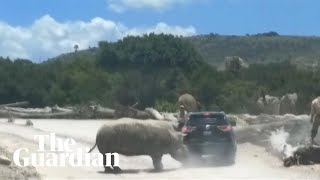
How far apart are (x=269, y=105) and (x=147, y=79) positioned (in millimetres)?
35379

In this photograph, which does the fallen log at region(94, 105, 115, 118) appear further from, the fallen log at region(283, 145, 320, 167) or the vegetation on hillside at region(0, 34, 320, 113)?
the fallen log at region(283, 145, 320, 167)

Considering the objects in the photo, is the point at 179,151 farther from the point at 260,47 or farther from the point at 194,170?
the point at 260,47

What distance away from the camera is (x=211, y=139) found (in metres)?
26.2

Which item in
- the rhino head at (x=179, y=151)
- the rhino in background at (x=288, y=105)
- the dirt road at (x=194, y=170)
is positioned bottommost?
the dirt road at (x=194, y=170)

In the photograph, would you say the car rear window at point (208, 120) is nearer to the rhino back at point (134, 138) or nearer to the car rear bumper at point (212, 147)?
the car rear bumper at point (212, 147)

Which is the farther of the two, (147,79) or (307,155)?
(147,79)

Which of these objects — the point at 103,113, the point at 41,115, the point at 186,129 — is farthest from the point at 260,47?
the point at 186,129

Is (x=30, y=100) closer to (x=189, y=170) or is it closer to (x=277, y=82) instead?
(x=277, y=82)

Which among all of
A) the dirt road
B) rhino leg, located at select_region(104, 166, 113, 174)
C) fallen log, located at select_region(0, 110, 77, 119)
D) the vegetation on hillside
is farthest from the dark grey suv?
fallen log, located at select_region(0, 110, 77, 119)

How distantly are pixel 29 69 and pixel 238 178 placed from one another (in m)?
60.5

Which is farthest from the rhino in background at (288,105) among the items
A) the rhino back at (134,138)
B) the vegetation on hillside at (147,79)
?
the rhino back at (134,138)

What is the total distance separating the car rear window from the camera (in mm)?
26500

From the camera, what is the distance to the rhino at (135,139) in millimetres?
22797

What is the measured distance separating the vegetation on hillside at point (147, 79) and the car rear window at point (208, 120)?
29.1m
